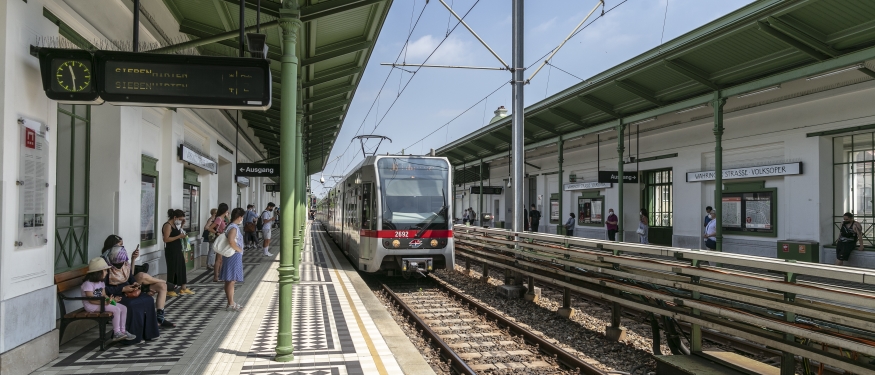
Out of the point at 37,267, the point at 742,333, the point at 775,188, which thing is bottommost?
the point at 742,333

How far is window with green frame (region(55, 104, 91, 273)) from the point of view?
6.60 metres

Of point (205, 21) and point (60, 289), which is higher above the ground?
point (205, 21)

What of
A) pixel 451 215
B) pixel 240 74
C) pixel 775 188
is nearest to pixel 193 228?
pixel 451 215

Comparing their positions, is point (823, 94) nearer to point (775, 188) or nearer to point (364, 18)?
point (775, 188)

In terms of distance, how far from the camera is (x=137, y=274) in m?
6.82

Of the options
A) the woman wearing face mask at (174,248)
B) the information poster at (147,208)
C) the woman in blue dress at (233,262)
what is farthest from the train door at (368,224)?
the information poster at (147,208)

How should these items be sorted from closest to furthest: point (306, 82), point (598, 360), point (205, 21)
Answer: point (598, 360) < point (205, 21) < point (306, 82)

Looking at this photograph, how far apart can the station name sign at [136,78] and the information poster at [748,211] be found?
1601cm

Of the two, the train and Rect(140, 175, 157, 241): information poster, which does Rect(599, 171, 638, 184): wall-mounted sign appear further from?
Rect(140, 175, 157, 241): information poster

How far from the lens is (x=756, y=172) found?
53.3 ft

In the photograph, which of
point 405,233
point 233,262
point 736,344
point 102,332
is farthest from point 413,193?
point 102,332

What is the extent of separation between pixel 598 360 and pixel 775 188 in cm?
1236

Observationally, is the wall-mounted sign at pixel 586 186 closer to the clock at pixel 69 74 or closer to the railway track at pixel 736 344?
the railway track at pixel 736 344

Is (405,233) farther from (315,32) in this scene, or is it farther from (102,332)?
(102,332)
